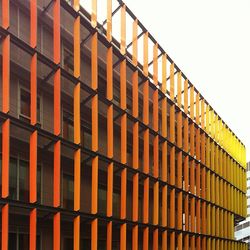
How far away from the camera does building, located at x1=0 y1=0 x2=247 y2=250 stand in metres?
17.1

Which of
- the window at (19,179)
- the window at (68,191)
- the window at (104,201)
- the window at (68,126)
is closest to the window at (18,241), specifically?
the window at (19,179)

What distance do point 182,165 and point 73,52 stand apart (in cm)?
1240

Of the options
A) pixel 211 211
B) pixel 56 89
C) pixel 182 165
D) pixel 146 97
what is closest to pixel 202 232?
pixel 211 211

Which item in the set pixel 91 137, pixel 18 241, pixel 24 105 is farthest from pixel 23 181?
pixel 91 137

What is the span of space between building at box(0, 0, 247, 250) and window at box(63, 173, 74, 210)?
0.04 metres

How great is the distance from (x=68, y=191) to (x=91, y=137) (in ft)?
9.67

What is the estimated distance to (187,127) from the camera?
3089cm

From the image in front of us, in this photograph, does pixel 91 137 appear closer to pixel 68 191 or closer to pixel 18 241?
pixel 68 191

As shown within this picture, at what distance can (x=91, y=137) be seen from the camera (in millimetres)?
22156

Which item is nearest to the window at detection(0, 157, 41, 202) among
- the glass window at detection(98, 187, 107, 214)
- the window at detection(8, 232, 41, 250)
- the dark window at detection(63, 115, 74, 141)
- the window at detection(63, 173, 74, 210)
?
the window at detection(8, 232, 41, 250)

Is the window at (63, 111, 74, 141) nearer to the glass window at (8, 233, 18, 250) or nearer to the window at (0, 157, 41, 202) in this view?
the window at (0, 157, 41, 202)

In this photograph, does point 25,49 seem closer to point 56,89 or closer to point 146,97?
point 56,89

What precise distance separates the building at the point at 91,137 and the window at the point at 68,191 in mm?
43

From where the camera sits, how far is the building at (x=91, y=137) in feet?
56.2
